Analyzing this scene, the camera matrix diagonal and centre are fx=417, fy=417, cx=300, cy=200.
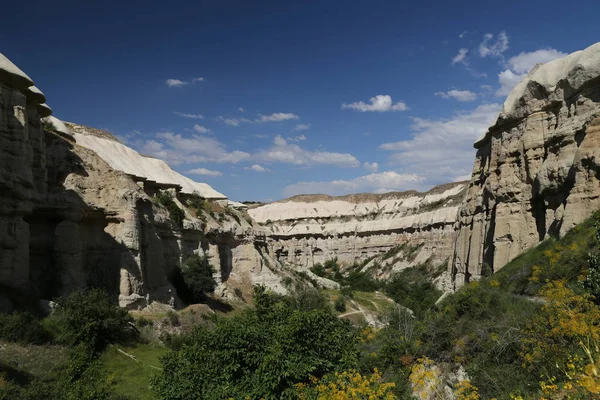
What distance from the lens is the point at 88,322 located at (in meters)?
16.8

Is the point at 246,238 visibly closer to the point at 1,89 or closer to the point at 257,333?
the point at 1,89

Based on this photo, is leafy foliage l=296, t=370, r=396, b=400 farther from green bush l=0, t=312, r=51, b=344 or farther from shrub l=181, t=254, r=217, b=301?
shrub l=181, t=254, r=217, b=301

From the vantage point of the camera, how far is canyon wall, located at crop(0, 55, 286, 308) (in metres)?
17.5

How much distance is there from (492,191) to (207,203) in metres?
24.5

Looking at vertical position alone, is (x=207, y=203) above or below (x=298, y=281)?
above

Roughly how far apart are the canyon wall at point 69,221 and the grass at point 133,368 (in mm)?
4227

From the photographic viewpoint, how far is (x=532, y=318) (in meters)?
8.98

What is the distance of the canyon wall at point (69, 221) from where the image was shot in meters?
17.5

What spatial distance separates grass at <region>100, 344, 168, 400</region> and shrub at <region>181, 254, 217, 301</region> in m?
9.25

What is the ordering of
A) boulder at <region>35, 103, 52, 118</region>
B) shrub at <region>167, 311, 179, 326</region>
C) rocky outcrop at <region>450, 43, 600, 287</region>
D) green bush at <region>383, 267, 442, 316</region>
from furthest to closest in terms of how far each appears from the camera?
green bush at <region>383, 267, 442, 316</region>, shrub at <region>167, 311, 179, 326</region>, boulder at <region>35, 103, 52, 118</region>, rocky outcrop at <region>450, 43, 600, 287</region>

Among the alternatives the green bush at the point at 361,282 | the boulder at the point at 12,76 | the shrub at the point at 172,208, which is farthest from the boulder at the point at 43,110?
the green bush at the point at 361,282

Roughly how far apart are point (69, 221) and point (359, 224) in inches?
2555

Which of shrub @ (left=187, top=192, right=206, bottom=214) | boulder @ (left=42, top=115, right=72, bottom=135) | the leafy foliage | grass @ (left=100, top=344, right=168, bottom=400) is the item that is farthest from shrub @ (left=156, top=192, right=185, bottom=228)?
the leafy foliage

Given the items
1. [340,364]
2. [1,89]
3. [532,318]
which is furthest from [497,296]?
[1,89]
